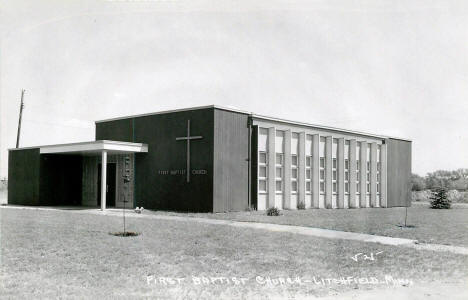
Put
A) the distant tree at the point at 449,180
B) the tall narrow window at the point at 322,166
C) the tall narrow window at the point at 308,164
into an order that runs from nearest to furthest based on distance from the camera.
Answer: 1. the tall narrow window at the point at 308,164
2. the tall narrow window at the point at 322,166
3. the distant tree at the point at 449,180

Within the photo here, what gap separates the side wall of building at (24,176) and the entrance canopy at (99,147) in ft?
4.72

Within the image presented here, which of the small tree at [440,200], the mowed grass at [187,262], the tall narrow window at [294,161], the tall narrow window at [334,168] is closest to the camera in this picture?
the mowed grass at [187,262]

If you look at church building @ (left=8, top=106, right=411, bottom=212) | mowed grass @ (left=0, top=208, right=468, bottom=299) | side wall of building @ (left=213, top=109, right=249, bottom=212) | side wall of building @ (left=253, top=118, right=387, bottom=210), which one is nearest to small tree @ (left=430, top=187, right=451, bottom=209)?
side wall of building @ (left=253, top=118, right=387, bottom=210)

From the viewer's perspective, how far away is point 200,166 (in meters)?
21.0

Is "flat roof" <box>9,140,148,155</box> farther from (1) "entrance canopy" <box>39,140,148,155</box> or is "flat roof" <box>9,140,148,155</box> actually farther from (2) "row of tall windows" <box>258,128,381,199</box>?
(2) "row of tall windows" <box>258,128,381,199</box>

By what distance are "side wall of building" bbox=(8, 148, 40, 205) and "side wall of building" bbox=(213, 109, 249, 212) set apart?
36.5ft

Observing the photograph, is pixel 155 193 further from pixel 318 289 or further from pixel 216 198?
pixel 318 289

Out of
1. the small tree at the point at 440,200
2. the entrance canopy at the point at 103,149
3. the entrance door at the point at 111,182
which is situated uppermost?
the entrance canopy at the point at 103,149

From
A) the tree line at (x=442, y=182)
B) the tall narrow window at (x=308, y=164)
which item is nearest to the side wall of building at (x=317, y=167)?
the tall narrow window at (x=308, y=164)

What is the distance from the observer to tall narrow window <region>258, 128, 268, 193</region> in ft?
75.9

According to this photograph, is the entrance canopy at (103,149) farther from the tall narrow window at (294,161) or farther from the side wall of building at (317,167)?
the tall narrow window at (294,161)

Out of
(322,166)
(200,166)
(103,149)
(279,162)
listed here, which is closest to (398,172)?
(322,166)

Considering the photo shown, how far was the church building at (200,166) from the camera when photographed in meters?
21.2

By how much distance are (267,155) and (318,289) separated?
1653cm
